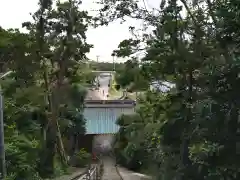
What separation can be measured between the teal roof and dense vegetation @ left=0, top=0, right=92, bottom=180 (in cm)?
553

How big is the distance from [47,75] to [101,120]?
9.82m

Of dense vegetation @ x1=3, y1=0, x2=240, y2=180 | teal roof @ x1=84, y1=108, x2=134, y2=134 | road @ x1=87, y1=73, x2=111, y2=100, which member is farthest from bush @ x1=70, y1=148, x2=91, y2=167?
road @ x1=87, y1=73, x2=111, y2=100

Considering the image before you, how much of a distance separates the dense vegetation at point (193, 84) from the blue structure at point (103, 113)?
20625 millimetres

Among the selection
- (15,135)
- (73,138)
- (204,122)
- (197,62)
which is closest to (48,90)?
(15,135)

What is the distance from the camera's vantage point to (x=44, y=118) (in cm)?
3025

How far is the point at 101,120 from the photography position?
39.9 metres

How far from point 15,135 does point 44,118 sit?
29.2ft

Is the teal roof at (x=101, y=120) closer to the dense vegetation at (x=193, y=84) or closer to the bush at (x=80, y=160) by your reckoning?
the bush at (x=80, y=160)

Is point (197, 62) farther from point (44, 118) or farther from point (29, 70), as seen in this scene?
point (44, 118)

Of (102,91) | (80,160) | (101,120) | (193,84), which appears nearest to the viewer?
(193,84)

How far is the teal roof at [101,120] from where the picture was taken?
39688 millimetres

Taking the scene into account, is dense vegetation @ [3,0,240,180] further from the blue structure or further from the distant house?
the blue structure

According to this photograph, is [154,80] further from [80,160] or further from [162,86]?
[80,160]

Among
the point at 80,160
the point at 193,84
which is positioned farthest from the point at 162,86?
the point at 80,160
